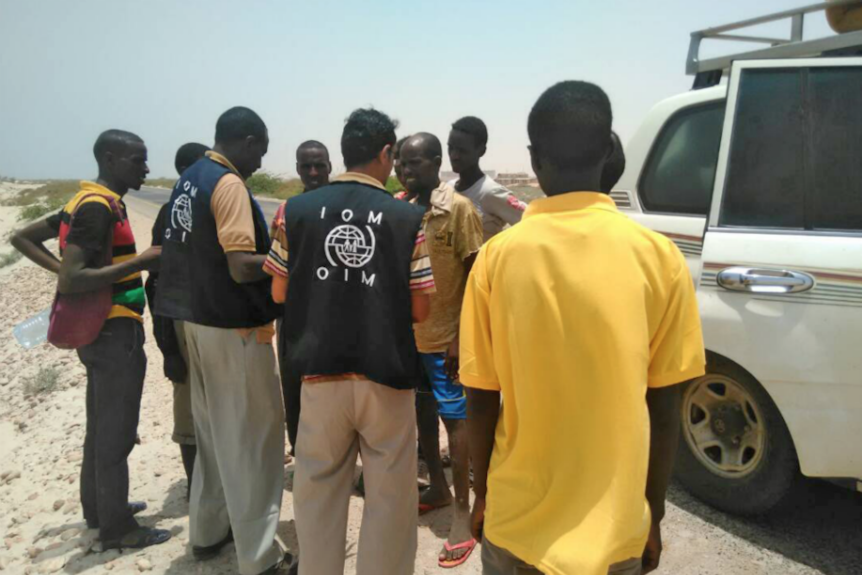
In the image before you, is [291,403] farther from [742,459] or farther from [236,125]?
[742,459]

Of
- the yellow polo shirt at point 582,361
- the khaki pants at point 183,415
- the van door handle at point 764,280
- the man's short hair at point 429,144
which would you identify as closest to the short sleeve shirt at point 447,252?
the man's short hair at point 429,144

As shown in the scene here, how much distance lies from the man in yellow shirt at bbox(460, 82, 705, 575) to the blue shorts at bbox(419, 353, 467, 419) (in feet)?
5.44

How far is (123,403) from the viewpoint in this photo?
3334mm

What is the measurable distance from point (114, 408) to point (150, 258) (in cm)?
79

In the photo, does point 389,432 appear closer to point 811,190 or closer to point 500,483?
point 500,483

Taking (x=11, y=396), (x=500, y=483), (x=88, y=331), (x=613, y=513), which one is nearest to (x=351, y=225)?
(x=500, y=483)

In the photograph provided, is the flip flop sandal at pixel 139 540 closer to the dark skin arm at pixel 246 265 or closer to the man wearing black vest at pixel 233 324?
the man wearing black vest at pixel 233 324

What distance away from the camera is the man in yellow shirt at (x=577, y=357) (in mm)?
1451

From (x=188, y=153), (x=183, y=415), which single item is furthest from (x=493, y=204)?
(x=183, y=415)

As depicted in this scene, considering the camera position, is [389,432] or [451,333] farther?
[451,333]

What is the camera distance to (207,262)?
113 inches

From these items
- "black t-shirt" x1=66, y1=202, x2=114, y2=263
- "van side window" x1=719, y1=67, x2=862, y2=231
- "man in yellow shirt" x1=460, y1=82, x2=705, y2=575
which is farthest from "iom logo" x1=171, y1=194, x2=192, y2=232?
"van side window" x1=719, y1=67, x2=862, y2=231

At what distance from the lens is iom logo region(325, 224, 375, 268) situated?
236 cm

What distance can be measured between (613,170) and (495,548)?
1365 mm
